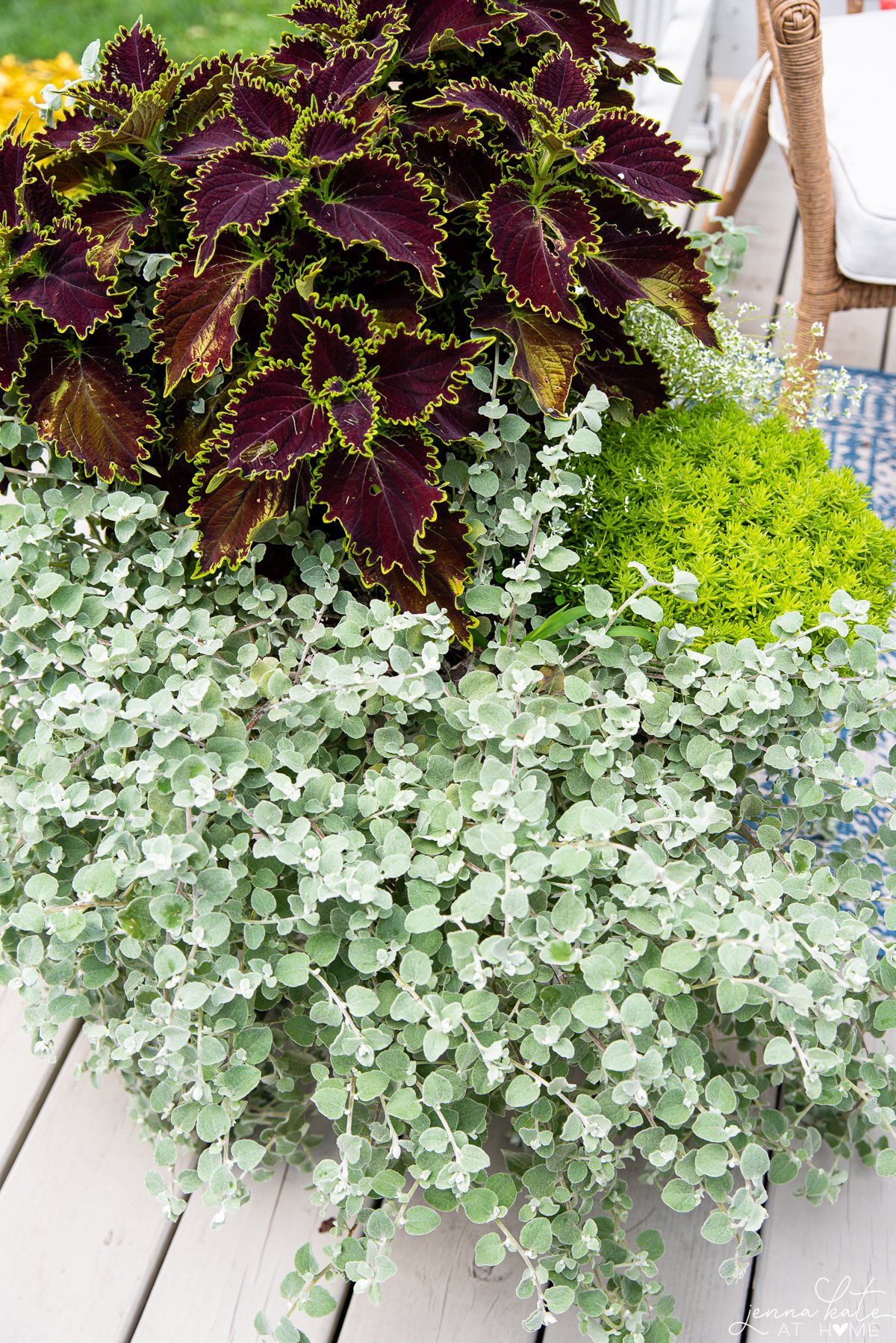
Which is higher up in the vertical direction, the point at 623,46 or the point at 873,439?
the point at 873,439

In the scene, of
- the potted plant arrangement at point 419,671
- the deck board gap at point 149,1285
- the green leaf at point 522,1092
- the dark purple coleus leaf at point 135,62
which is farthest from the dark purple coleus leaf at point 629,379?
the deck board gap at point 149,1285

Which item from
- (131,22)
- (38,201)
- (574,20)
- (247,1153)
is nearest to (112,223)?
(38,201)

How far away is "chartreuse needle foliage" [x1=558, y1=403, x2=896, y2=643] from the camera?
1.11 m

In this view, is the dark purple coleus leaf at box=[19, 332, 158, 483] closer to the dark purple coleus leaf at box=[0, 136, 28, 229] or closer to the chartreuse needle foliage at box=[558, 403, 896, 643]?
the dark purple coleus leaf at box=[0, 136, 28, 229]

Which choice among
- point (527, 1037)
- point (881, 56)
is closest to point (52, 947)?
point (527, 1037)

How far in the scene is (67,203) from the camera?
3.54 feet

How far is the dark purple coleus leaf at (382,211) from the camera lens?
943 mm

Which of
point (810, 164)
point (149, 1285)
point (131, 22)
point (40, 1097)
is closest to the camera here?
point (149, 1285)

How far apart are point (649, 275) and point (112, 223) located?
553 millimetres

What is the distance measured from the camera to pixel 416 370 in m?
1.01

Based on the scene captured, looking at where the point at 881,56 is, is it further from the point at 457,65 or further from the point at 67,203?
the point at 67,203

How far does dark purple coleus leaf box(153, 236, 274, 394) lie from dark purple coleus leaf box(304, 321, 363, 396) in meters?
0.07

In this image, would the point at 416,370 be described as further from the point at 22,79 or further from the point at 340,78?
the point at 22,79

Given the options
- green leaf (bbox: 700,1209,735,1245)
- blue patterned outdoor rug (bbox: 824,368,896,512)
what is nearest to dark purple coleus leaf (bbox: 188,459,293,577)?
green leaf (bbox: 700,1209,735,1245)
